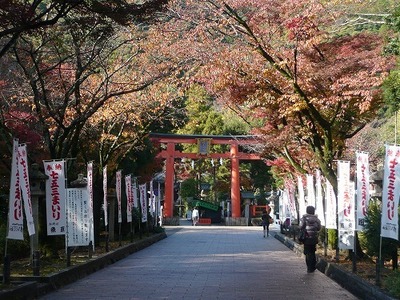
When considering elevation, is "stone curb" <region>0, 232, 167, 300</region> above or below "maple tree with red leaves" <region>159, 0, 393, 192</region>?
below

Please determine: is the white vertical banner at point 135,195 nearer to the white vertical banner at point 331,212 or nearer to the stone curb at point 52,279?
the stone curb at point 52,279

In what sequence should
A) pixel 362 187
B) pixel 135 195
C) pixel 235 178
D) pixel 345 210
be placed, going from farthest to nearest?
pixel 235 178
pixel 135 195
pixel 345 210
pixel 362 187

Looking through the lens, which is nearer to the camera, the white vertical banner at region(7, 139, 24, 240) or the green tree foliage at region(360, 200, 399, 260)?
the white vertical banner at region(7, 139, 24, 240)

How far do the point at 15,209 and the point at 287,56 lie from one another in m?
9.23

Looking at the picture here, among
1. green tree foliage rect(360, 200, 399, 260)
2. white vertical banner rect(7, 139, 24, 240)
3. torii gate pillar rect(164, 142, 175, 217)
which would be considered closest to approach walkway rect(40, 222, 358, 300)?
green tree foliage rect(360, 200, 399, 260)

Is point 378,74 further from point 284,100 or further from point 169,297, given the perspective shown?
point 169,297

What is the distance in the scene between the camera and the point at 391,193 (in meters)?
12.1

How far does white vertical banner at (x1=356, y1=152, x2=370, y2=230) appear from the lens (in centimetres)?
1512

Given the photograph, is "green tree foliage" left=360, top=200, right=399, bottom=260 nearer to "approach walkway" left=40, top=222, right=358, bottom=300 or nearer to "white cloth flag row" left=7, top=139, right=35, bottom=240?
"approach walkway" left=40, top=222, right=358, bottom=300

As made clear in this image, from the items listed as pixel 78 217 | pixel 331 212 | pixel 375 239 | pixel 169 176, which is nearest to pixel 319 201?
pixel 331 212

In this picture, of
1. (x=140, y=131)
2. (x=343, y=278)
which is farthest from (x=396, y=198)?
(x=140, y=131)

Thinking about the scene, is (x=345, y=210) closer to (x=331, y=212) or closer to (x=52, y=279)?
(x=331, y=212)

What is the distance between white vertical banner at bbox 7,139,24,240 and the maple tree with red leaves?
282 inches

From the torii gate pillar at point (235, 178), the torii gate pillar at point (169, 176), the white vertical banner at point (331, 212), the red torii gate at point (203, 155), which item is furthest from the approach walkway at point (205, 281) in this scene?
the torii gate pillar at point (235, 178)
